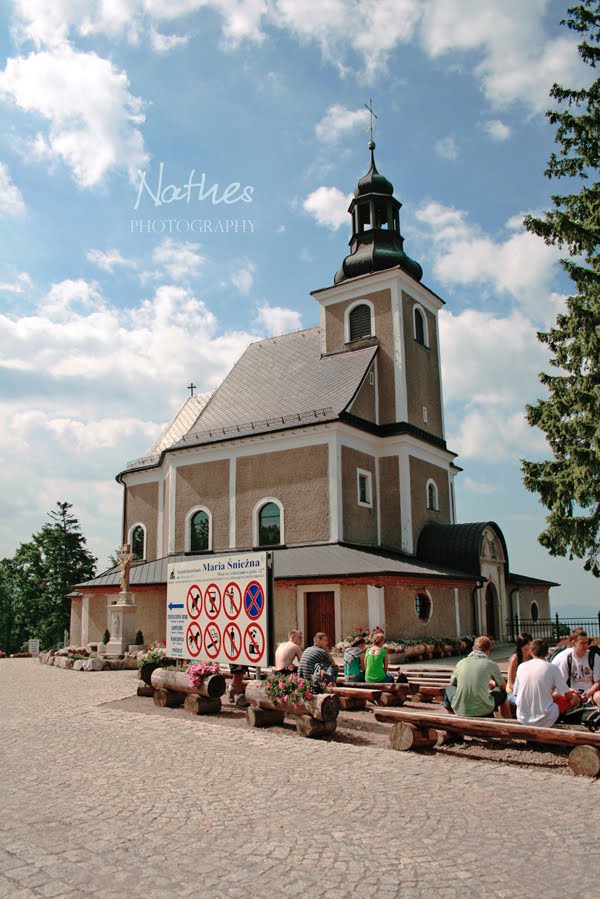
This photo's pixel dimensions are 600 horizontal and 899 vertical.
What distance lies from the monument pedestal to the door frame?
5631 mm

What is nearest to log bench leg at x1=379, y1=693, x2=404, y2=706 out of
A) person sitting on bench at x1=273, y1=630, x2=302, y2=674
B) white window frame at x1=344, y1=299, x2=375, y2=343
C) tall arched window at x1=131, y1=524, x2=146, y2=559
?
person sitting on bench at x1=273, y1=630, x2=302, y2=674

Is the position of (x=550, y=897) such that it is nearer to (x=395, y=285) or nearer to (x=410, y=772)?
(x=410, y=772)

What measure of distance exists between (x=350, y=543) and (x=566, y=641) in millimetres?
12430

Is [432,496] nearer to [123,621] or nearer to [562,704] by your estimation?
[123,621]

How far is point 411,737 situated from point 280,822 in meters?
3.22

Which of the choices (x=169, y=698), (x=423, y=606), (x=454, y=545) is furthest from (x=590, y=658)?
(x=454, y=545)

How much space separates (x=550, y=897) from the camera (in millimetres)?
4680

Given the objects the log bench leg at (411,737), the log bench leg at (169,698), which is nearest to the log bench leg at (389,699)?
the log bench leg at (411,737)

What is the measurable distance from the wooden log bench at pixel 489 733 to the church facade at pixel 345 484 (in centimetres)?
1127

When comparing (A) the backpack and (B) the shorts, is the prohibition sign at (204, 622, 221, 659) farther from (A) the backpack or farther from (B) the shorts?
(B) the shorts

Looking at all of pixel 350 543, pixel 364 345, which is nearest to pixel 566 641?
pixel 350 543

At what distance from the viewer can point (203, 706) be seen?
12.4 m

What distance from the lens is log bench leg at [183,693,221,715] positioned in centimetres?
1237

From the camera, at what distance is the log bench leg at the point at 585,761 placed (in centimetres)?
754
